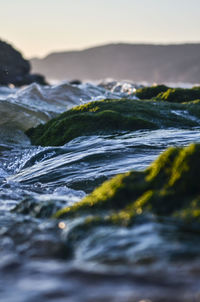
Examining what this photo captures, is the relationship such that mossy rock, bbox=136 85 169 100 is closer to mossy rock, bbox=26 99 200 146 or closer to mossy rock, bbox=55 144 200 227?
mossy rock, bbox=26 99 200 146

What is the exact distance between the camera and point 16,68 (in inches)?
2498

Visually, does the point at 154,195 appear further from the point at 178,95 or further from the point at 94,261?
the point at 178,95

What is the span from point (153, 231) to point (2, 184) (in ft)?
13.2

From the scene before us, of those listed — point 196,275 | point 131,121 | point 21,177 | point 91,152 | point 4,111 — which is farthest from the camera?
point 4,111

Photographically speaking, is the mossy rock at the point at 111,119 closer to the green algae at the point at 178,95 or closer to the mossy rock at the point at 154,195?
the green algae at the point at 178,95

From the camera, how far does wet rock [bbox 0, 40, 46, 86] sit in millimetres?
59616

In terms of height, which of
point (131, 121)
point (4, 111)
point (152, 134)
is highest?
point (4, 111)

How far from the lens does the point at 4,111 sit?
46.6 feet

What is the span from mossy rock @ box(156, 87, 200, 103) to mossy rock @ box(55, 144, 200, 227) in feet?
32.0

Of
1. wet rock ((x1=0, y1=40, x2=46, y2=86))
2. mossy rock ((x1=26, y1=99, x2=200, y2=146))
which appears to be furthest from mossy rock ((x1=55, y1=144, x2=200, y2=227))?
wet rock ((x1=0, y1=40, x2=46, y2=86))

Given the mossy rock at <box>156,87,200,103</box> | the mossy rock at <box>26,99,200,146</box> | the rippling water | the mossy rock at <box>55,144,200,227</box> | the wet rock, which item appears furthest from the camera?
the wet rock

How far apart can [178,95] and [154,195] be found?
34.3 feet

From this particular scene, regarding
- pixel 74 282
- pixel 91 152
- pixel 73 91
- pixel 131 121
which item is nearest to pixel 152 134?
pixel 131 121

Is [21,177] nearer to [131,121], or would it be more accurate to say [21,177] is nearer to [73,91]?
[131,121]
